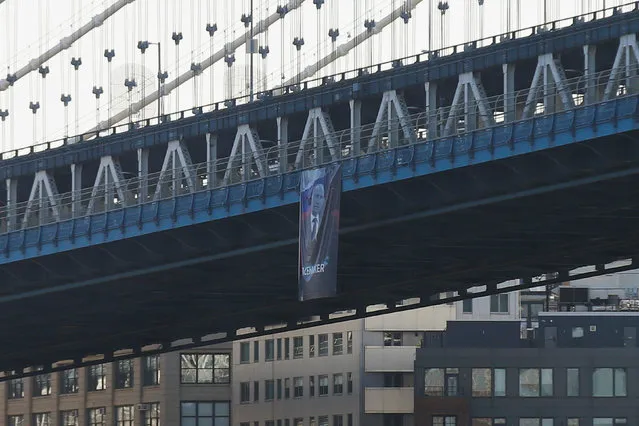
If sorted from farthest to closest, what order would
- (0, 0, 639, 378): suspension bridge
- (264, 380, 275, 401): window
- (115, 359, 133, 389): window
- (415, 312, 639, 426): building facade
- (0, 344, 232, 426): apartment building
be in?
1. (115, 359, 133, 389): window
2. (0, 344, 232, 426): apartment building
3. (264, 380, 275, 401): window
4. (415, 312, 639, 426): building facade
5. (0, 0, 639, 378): suspension bridge

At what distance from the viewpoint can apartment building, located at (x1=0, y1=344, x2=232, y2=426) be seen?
182 metres

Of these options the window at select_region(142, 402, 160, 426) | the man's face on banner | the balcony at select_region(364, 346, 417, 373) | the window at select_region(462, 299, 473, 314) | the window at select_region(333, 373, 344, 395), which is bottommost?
the window at select_region(142, 402, 160, 426)

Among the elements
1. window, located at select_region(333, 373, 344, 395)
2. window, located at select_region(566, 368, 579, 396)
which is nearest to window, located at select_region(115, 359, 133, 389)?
window, located at select_region(333, 373, 344, 395)

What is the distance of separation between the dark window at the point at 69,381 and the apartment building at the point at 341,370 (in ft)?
58.9

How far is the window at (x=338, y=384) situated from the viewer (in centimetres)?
17150

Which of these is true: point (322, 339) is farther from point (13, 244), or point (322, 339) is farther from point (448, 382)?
point (13, 244)

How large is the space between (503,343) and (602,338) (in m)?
6.89

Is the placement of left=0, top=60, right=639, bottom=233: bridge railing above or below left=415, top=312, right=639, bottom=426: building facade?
above

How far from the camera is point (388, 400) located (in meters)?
168

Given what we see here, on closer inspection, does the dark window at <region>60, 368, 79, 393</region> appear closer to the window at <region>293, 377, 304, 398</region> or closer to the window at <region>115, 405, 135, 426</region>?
the window at <region>115, 405, 135, 426</region>

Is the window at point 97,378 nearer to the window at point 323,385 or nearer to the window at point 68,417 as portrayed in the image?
the window at point 68,417

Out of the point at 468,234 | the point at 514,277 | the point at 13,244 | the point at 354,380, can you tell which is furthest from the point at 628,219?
the point at 354,380

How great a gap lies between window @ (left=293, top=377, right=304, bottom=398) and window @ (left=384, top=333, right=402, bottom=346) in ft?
29.1

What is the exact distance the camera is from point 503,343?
162m
